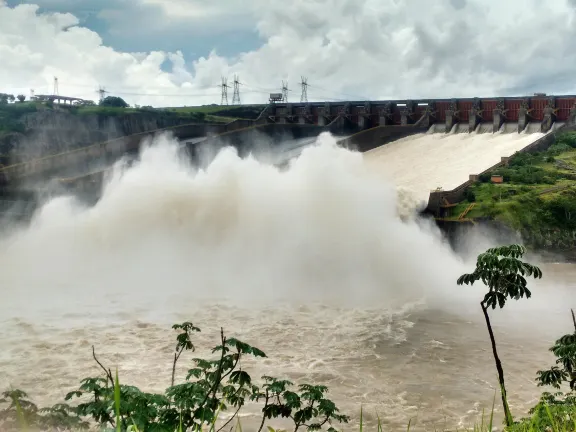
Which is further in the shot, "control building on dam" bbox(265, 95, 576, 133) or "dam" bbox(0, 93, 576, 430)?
"control building on dam" bbox(265, 95, 576, 133)

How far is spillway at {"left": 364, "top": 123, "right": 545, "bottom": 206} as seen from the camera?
3644cm

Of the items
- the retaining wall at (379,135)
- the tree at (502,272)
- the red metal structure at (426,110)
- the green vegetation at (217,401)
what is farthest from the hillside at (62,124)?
the tree at (502,272)

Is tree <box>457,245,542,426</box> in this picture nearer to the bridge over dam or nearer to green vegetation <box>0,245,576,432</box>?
green vegetation <box>0,245,576,432</box>

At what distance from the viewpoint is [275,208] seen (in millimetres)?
26391

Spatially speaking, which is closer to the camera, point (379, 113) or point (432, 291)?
point (432, 291)

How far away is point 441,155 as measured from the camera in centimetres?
4116

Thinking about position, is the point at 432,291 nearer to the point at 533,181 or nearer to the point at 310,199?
the point at 310,199

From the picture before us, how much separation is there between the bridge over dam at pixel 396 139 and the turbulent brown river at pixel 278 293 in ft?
20.3

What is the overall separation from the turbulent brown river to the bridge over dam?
6.19m

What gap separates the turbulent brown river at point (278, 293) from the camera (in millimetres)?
13992

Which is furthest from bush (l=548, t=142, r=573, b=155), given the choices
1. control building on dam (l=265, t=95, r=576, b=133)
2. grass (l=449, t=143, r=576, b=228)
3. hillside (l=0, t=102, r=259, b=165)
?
hillside (l=0, t=102, r=259, b=165)

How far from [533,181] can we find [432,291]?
14388mm

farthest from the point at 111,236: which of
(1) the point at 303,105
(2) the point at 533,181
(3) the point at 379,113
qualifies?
(1) the point at 303,105

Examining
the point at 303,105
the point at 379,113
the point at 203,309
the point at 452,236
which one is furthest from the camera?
the point at 303,105
